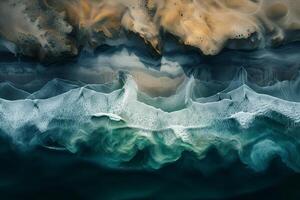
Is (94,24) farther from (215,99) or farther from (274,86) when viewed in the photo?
(274,86)

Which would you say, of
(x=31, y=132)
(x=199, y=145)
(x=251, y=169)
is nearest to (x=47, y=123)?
(x=31, y=132)

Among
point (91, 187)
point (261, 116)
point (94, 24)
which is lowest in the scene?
point (91, 187)

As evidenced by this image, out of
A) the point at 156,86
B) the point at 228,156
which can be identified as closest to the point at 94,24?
the point at 156,86

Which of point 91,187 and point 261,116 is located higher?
point 261,116

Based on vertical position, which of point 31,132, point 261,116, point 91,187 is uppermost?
point 261,116

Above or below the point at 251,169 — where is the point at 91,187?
below

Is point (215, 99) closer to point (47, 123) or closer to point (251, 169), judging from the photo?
point (251, 169)
